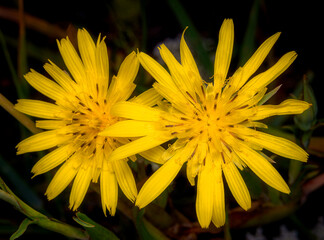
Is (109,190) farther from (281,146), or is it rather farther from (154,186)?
(281,146)

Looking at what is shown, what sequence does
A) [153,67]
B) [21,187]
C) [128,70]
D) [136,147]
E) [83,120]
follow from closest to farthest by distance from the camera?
1. [136,147]
2. [153,67]
3. [128,70]
4. [83,120]
5. [21,187]

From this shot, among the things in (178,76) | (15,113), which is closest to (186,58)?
(178,76)

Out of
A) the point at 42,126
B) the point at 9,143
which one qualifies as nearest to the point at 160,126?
the point at 42,126

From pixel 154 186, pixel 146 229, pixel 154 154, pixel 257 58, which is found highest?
pixel 257 58

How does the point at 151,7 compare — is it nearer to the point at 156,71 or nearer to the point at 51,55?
the point at 51,55

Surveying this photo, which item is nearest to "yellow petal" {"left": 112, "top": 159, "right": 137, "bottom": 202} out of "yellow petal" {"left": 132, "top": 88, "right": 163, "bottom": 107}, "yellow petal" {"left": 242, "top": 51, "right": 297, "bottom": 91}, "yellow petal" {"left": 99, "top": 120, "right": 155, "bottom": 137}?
"yellow petal" {"left": 99, "top": 120, "right": 155, "bottom": 137}

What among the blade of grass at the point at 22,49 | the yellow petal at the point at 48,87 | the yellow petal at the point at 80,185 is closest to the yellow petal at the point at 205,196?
the yellow petal at the point at 80,185
